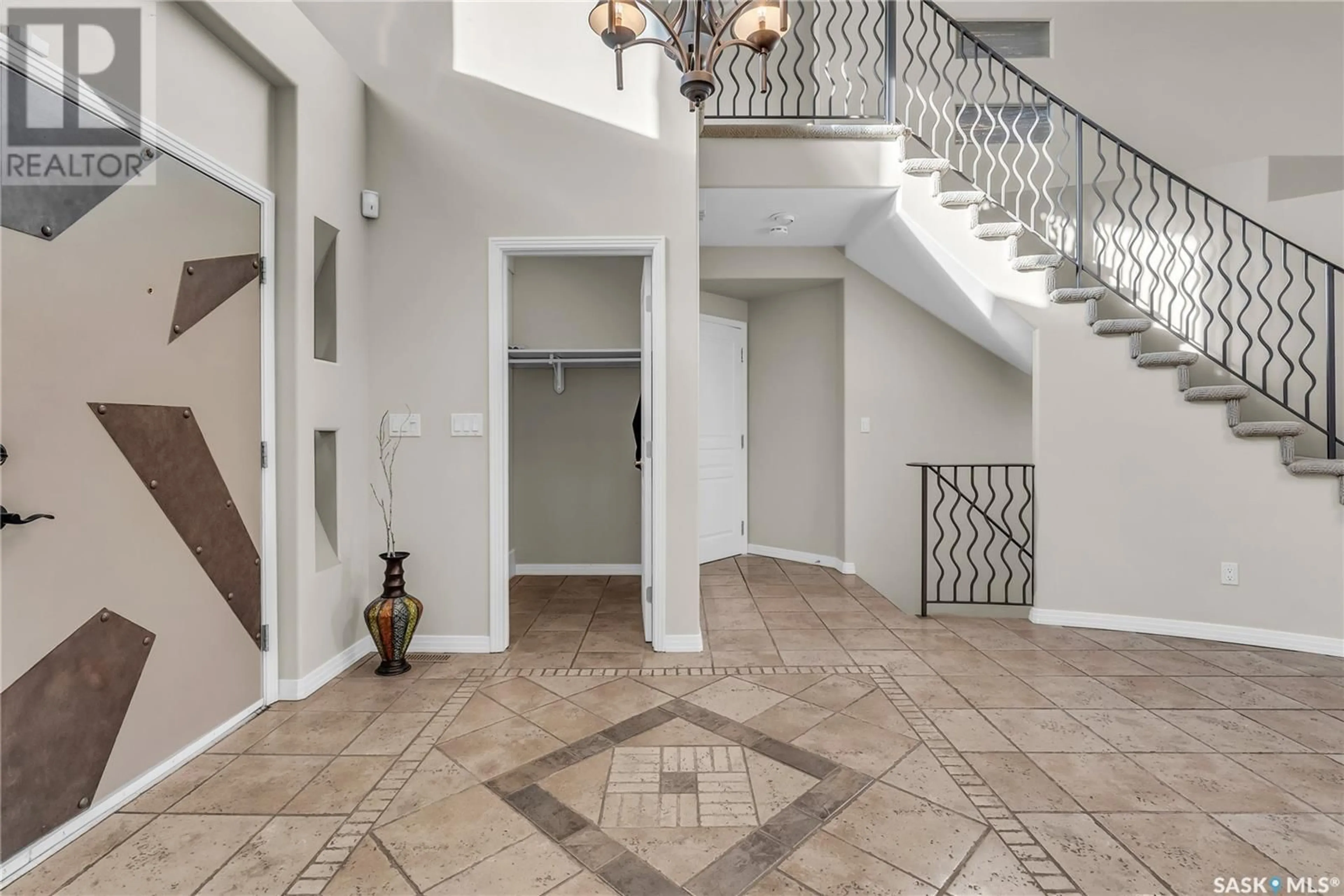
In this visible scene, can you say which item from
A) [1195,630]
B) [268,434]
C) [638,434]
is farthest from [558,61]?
[1195,630]

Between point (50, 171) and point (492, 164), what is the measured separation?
1.70m

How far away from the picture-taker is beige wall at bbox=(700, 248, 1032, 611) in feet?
15.6

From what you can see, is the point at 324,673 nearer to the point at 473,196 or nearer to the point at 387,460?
the point at 387,460

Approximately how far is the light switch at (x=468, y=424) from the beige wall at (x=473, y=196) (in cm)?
4

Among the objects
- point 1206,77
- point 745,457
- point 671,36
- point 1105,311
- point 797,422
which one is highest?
point 1206,77

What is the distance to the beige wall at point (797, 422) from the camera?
16.5ft

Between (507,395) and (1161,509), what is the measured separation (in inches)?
145

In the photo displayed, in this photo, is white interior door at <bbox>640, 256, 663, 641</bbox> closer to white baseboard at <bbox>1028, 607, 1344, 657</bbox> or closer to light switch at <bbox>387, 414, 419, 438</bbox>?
light switch at <bbox>387, 414, 419, 438</bbox>

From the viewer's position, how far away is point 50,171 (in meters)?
1.53

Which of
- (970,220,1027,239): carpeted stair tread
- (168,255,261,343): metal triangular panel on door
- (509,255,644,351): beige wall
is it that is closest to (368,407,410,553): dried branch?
(168,255,261,343): metal triangular panel on door

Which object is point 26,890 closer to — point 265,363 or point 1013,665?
point 265,363

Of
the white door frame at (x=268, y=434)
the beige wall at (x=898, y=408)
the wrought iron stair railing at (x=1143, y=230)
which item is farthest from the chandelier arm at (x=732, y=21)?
the beige wall at (x=898, y=408)

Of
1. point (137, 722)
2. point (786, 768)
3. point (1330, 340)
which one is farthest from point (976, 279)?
point (137, 722)

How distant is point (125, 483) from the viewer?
1749 mm
